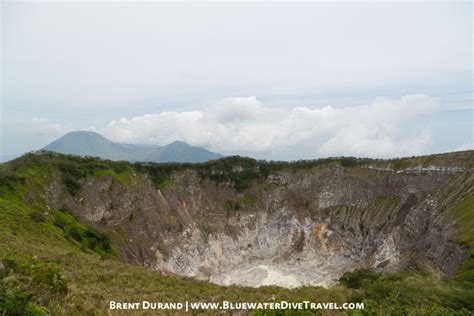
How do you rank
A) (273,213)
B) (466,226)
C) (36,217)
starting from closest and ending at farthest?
(36,217) < (466,226) < (273,213)

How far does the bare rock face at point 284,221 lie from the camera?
180ft

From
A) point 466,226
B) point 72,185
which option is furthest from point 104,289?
point 466,226

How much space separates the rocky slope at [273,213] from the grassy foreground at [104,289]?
13804 mm

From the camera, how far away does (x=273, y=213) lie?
76750 millimetres

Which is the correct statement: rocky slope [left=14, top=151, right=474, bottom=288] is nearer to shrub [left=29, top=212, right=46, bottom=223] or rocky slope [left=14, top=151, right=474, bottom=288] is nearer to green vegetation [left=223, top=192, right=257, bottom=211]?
green vegetation [left=223, top=192, right=257, bottom=211]

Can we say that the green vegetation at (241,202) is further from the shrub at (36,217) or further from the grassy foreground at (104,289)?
the shrub at (36,217)

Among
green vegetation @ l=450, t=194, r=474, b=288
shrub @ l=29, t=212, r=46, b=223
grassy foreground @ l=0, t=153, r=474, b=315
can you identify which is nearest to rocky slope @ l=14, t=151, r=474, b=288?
green vegetation @ l=450, t=194, r=474, b=288

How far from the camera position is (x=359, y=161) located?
76.4 metres

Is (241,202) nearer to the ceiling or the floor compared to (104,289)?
nearer to the floor

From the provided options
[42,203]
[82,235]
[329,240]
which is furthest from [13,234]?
[329,240]

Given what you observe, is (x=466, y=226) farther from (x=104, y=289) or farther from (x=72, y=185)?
(x=72, y=185)

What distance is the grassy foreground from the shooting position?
9.98 metres

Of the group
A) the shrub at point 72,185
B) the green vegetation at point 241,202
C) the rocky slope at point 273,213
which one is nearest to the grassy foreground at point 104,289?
the rocky slope at point 273,213

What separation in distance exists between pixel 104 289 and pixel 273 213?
63725 millimetres
